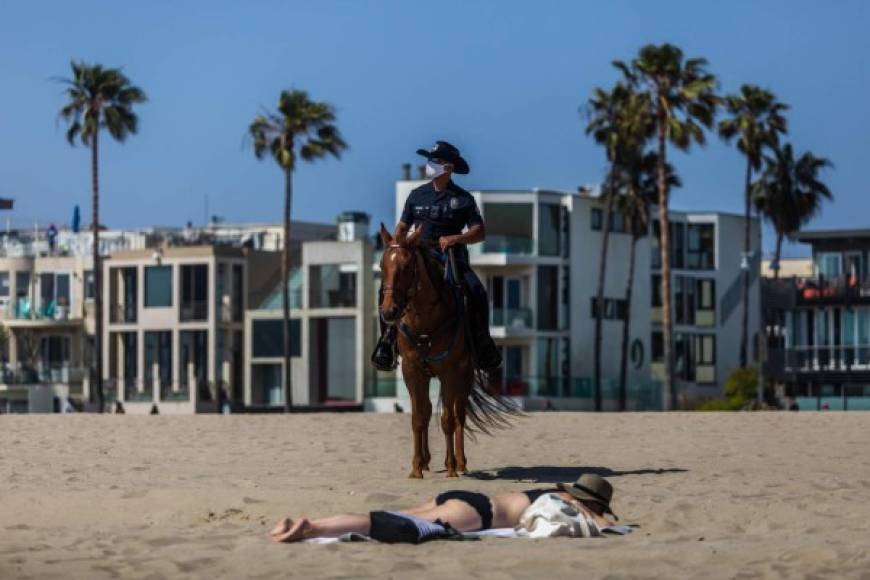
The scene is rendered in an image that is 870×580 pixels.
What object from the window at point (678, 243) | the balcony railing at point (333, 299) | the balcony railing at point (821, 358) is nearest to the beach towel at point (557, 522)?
the balcony railing at point (821, 358)

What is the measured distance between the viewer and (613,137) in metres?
80.4

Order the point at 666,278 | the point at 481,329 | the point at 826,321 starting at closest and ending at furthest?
the point at 481,329
the point at 666,278
the point at 826,321

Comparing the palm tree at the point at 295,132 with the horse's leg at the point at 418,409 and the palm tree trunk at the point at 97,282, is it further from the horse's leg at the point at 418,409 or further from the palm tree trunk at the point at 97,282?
the horse's leg at the point at 418,409

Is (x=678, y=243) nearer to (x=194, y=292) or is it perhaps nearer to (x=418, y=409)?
(x=194, y=292)

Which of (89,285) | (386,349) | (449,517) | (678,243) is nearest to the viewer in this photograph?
(449,517)

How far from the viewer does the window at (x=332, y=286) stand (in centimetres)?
8250

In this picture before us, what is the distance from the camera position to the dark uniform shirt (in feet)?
60.2

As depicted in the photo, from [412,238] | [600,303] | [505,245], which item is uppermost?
[505,245]

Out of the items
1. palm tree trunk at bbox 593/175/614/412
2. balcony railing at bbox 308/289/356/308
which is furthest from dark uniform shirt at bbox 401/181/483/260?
balcony railing at bbox 308/289/356/308

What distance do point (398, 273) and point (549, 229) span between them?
203 ft

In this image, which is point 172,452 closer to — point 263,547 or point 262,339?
point 263,547

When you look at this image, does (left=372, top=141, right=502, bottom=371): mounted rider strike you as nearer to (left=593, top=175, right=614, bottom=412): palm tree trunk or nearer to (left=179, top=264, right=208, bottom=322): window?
(left=593, top=175, right=614, bottom=412): palm tree trunk

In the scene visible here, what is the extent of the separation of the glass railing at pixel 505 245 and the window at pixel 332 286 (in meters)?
7.40

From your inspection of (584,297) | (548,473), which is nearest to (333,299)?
(584,297)
